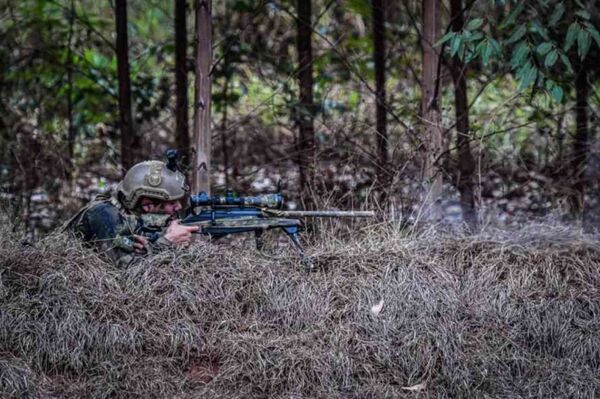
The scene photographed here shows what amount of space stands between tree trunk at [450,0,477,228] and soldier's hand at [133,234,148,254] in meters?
3.38

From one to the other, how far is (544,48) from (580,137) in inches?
98.5

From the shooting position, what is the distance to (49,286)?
6535mm

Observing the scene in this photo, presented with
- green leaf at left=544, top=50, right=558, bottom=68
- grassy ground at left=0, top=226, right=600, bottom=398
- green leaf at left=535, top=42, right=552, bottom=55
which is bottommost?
grassy ground at left=0, top=226, right=600, bottom=398

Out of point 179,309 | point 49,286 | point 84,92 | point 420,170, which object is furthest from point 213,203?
point 84,92

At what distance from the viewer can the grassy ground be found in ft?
20.3

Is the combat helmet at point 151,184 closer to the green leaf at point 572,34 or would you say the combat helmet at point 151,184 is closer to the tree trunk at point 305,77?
the tree trunk at point 305,77

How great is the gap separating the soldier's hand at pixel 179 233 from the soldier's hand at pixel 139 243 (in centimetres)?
17

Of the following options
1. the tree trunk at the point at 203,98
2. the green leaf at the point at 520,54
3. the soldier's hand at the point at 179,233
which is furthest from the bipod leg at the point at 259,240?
the green leaf at the point at 520,54

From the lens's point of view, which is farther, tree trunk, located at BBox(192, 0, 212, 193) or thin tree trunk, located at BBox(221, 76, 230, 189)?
thin tree trunk, located at BBox(221, 76, 230, 189)

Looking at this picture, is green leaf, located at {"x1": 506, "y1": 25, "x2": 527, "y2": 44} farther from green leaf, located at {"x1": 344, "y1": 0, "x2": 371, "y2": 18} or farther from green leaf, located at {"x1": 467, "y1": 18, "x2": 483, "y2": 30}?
green leaf, located at {"x1": 344, "y1": 0, "x2": 371, "y2": 18}

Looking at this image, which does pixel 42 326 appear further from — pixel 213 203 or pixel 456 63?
pixel 456 63

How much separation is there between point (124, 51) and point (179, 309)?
13.2 feet

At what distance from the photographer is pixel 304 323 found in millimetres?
6688

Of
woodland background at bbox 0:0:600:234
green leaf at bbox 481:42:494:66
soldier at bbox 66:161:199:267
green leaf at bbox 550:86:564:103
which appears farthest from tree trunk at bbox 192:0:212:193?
green leaf at bbox 550:86:564:103
